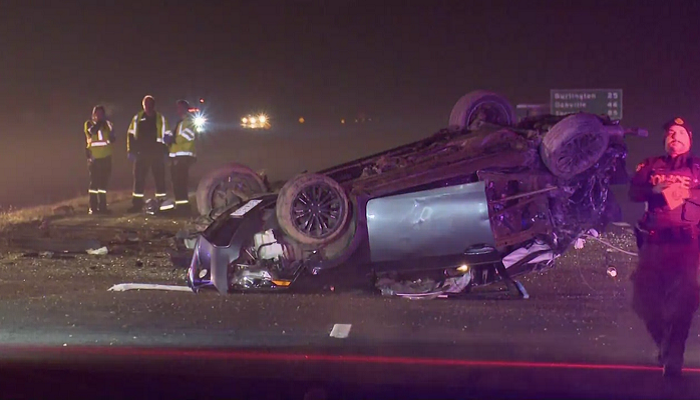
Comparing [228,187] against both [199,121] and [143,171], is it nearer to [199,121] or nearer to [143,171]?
[199,121]

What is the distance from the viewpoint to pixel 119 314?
6734 mm

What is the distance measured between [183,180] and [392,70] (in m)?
24.3

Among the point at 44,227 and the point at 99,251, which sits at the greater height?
the point at 44,227

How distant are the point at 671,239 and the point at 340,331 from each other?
2600 mm

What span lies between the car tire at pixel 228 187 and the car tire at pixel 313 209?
951mm

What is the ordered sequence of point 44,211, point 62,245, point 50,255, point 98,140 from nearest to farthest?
1. point 50,255
2. point 62,245
3. point 44,211
4. point 98,140

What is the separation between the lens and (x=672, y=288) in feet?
15.9

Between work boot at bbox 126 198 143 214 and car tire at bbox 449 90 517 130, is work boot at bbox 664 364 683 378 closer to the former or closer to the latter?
car tire at bbox 449 90 517 130

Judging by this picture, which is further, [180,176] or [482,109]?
[180,176]

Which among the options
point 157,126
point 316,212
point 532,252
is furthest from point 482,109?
point 157,126

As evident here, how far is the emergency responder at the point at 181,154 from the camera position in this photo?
12602 mm

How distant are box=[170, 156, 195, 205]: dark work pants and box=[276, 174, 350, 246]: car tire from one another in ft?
21.3

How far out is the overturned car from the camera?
6.53 m

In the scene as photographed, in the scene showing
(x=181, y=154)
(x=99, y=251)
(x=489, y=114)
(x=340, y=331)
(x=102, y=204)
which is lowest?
(x=340, y=331)
